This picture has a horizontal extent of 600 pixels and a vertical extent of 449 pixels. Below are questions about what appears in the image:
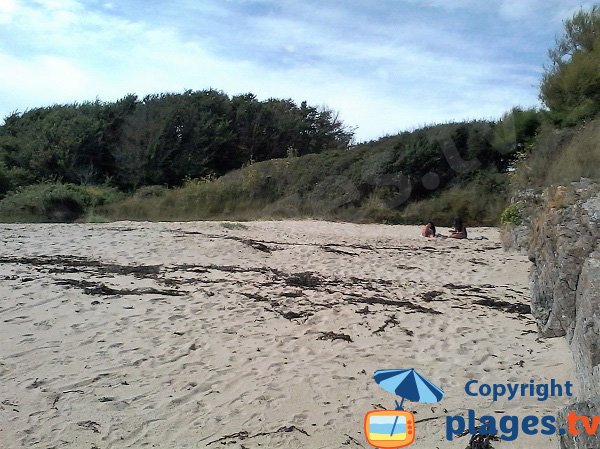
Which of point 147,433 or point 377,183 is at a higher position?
point 377,183

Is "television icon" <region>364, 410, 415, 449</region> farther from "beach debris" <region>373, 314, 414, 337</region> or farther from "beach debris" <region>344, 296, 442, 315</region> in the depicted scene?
"beach debris" <region>344, 296, 442, 315</region>

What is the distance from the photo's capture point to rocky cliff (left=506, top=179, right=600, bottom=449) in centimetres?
385

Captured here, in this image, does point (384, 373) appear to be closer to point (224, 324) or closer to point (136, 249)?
point (224, 324)

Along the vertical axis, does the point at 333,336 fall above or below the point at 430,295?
below

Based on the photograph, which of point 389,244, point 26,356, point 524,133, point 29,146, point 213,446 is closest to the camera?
point 213,446

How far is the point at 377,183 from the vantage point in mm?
24078

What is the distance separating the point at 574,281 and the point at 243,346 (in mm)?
3254

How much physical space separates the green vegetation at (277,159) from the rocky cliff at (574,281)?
1.96 metres

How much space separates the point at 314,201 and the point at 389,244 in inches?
375

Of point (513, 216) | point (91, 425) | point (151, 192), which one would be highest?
point (151, 192)

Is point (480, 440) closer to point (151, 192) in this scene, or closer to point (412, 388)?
point (412, 388)

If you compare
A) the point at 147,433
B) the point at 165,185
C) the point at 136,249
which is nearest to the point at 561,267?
the point at 147,433

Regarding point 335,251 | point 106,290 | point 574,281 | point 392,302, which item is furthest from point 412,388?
point 335,251

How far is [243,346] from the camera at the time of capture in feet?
19.3
